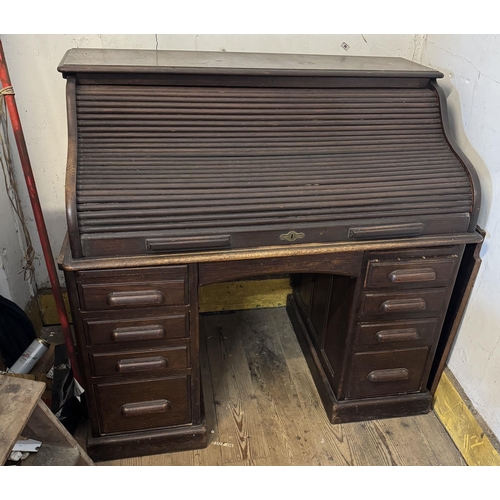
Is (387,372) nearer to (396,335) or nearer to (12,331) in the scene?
(396,335)

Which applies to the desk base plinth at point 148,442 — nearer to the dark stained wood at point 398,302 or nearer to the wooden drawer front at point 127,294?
the wooden drawer front at point 127,294

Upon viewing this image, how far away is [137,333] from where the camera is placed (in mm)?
1657

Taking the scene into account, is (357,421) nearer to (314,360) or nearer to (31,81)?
(314,360)

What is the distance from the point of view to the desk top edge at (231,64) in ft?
5.29

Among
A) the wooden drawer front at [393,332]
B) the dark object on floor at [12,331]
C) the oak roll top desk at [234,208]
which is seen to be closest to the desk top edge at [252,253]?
the oak roll top desk at [234,208]

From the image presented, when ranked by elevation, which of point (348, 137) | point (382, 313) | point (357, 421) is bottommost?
point (357, 421)

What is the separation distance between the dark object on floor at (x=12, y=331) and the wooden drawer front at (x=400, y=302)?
1473mm

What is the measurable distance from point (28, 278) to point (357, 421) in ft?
5.67

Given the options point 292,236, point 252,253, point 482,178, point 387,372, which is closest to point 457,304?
point 387,372

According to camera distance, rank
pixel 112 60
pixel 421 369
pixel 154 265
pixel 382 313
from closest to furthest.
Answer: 1. pixel 154 265
2. pixel 112 60
3. pixel 382 313
4. pixel 421 369

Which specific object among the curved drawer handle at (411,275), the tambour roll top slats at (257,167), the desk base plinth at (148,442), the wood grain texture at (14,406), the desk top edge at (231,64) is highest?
the desk top edge at (231,64)

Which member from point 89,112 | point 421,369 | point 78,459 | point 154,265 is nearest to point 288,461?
point 421,369

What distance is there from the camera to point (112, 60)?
1707 mm

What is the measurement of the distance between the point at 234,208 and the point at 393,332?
84 centimetres
